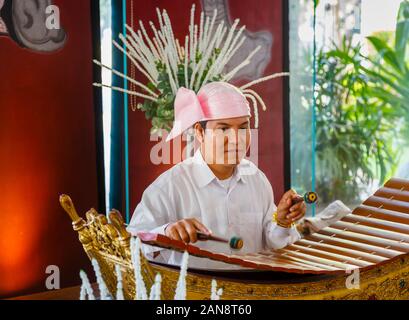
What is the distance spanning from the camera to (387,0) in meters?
5.61

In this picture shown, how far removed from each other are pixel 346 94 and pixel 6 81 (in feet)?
9.55

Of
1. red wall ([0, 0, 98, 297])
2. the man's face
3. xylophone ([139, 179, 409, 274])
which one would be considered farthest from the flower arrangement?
the man's face

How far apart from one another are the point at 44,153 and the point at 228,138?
1440 millimetres

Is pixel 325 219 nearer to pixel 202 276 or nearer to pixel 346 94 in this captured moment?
pixel 202 276

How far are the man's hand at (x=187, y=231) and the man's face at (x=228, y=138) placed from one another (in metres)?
0.41

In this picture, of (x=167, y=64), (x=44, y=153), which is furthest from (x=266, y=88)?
(x=44, y=153)

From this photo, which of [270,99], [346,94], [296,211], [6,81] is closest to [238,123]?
[296,211]

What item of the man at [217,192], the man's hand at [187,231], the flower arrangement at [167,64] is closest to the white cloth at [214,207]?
the man at [217,192]

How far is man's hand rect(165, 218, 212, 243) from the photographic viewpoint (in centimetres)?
199

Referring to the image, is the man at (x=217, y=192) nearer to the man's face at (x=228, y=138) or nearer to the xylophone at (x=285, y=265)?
the man's face at (x=228, y=138)

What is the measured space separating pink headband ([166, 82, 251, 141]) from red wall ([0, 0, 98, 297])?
122cm

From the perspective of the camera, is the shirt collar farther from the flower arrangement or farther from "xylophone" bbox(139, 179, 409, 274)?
the flower arrangement

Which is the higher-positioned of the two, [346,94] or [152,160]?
[346,94]

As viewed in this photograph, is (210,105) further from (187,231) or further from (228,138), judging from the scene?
(187,231)
